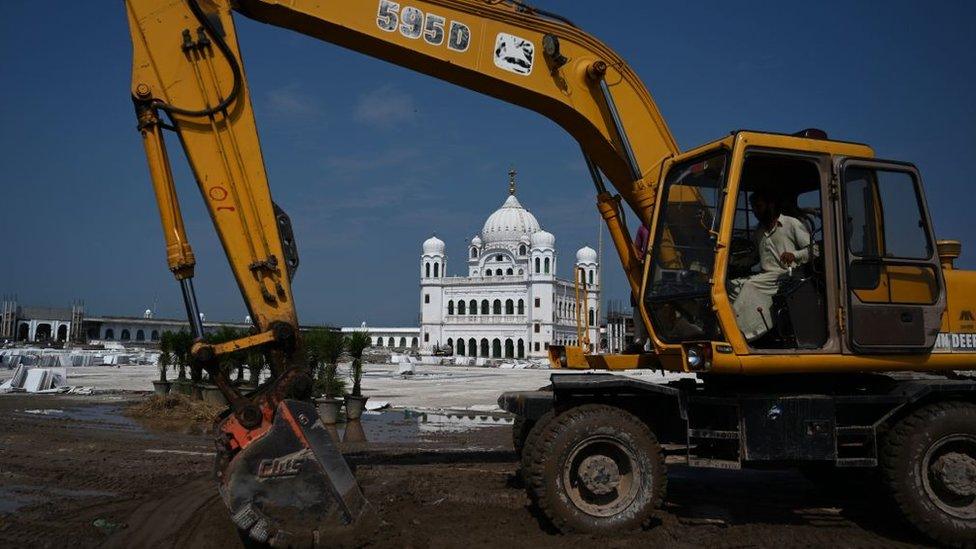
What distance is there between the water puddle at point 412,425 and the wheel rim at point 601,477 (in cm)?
680

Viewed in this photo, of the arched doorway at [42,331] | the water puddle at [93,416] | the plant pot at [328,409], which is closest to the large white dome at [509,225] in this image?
the arched doorway at [42,331]

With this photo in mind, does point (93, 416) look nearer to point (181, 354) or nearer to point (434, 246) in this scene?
point (181, 354)

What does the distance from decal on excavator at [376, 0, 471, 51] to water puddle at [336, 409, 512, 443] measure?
7.59 m

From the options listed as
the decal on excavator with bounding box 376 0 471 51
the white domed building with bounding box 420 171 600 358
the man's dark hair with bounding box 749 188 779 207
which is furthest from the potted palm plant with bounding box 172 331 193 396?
the white domed building with bounding box 420 171 600 358

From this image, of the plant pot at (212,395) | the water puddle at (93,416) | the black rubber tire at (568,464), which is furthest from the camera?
the plant pot at (212,395)

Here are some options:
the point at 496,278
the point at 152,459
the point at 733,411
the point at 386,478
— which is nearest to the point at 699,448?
the point at 733,411

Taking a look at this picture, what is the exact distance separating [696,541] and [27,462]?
8141 mm

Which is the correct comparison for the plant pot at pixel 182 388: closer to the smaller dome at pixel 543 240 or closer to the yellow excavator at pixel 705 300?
the yellow excavator at pixel 705 300

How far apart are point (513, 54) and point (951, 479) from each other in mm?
5095

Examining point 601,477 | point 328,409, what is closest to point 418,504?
point 601,477

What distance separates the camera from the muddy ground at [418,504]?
554cm

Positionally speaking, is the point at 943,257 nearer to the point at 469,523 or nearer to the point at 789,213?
the point at 789,213

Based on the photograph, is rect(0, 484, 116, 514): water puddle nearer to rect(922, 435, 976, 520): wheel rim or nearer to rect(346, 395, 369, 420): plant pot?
rect(346, 395, 369, 420): plant pot

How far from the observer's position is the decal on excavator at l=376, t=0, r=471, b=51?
614cm
